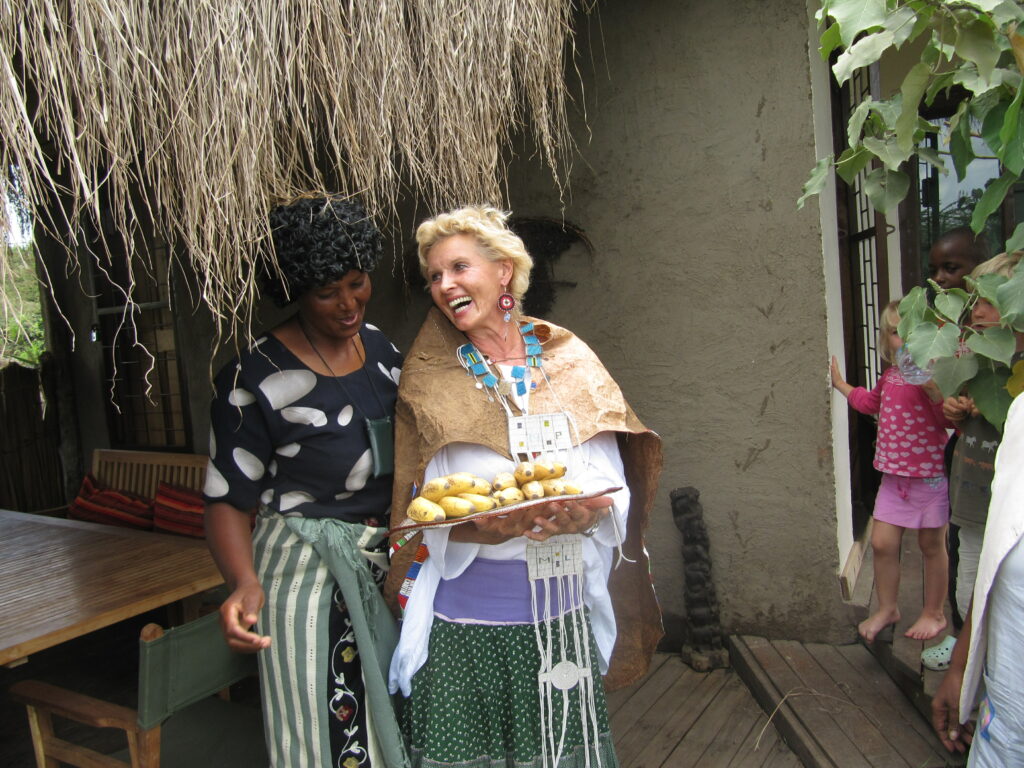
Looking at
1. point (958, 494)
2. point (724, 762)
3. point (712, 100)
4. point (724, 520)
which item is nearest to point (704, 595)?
point (724, 520)

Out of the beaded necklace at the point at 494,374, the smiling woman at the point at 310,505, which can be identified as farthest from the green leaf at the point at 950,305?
the smiling woman at the point at 310,505

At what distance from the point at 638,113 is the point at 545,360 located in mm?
1651

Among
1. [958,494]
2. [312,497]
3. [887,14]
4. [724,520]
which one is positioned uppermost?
[887,14]

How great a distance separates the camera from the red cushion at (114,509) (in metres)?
4.34

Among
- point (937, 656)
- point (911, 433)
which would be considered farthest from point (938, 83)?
point (937, 656)

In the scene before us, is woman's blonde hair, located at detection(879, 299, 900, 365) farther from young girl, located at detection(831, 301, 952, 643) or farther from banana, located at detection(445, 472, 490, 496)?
banana, located at detection(445, 472, 490, 496)

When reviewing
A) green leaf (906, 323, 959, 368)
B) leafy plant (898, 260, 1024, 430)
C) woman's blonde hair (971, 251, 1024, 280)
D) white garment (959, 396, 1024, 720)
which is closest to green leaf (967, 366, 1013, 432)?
leafy plant (898, 260, 1024, 430)

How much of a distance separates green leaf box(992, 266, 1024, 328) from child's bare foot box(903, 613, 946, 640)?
1546 millimetres

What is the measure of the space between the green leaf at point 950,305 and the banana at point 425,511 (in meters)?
1.26

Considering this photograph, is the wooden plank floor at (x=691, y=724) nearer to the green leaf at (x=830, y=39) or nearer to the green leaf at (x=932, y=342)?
the green leaf at (x=932, y=342)

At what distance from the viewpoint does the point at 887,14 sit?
143cm

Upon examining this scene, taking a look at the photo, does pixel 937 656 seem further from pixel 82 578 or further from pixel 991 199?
pixel 82 578

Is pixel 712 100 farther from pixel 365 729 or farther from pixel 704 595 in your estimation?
pixel 365 729

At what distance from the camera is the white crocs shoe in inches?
94.3
